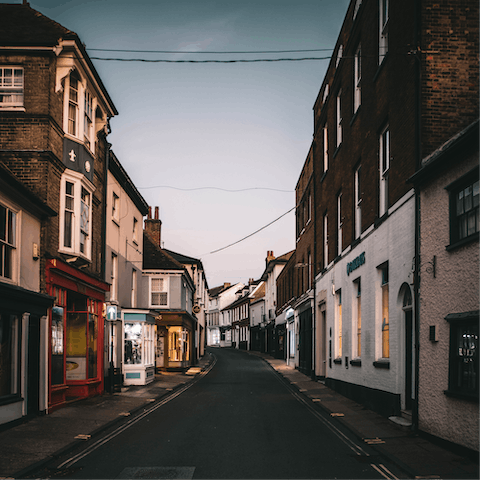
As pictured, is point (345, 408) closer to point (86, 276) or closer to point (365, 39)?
point (86, 276)

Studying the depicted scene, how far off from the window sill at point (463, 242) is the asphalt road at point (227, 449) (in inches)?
147

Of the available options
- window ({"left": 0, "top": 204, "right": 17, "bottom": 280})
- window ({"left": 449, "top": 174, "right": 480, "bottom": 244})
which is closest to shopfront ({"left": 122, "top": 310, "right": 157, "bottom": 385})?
window ({"left": 0, "top": 204, "right": 17, "bottom": 280})

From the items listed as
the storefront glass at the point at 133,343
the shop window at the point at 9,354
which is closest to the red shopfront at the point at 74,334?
the shop window at the point at 9,354

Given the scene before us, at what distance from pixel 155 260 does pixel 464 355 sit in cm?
2529

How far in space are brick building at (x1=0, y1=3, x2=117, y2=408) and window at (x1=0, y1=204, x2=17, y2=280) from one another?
1582 millimetres

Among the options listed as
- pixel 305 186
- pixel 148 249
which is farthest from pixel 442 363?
pixel 148 249

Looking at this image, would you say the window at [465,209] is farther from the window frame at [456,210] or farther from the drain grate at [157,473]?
the drain grate at [157,473]

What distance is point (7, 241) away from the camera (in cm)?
1288

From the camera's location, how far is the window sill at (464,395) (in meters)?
8.56

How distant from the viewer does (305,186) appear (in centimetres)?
3156

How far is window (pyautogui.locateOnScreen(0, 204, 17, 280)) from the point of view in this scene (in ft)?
41.5

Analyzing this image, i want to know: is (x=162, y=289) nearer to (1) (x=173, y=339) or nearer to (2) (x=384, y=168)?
(1) (x=173, y=339)

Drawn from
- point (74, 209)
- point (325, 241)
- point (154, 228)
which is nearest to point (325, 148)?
point (325, 241)

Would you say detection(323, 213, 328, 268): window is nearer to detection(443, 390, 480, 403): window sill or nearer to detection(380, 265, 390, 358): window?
detection(380, 265, 390, 358): window
